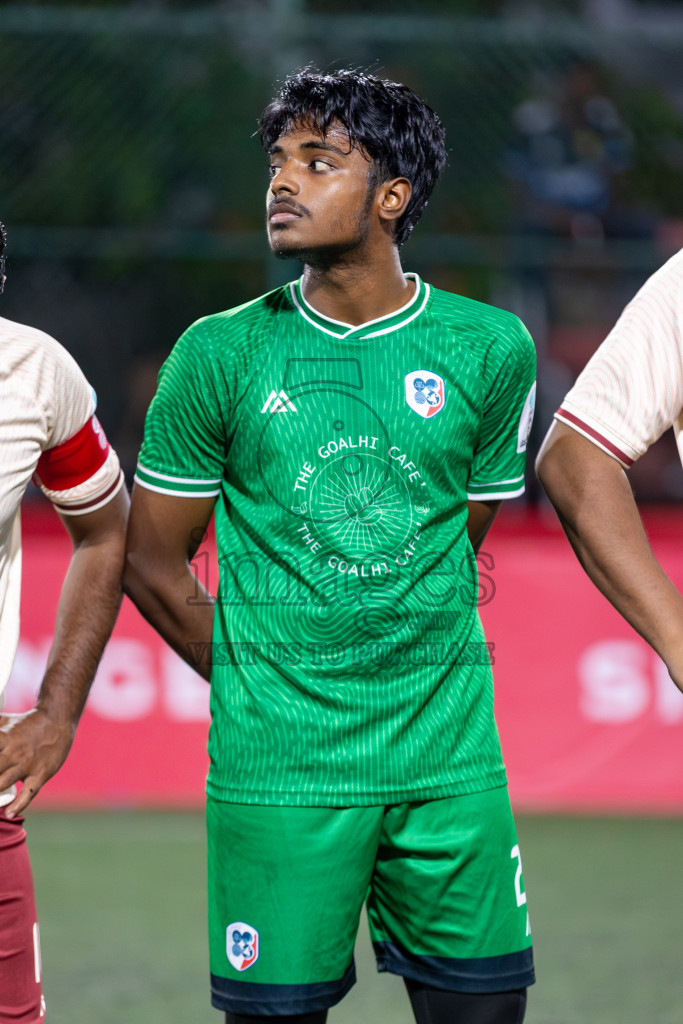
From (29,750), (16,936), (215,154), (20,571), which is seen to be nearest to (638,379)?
(20,571)

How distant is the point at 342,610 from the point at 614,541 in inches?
19.8

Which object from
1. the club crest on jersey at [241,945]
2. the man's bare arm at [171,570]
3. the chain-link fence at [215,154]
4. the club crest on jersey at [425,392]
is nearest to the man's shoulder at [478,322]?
the club crest on jersey at [425,392]

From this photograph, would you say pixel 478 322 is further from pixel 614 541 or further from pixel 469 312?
pixel 614 541

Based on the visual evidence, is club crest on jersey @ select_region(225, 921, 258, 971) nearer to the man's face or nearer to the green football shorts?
the green football shorts

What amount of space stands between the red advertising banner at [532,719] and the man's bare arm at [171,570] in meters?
3.04

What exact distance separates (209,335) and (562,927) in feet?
9.85

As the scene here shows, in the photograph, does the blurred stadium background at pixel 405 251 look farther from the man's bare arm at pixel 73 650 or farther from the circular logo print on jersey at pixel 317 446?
the circular logo print on jersey at pixel 317 446

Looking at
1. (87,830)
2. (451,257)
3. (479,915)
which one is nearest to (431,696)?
(479,915)

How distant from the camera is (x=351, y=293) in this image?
2.57 metres

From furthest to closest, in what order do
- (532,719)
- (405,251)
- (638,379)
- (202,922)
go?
(405,251)
(532,719)
(202,922)
(638,379)

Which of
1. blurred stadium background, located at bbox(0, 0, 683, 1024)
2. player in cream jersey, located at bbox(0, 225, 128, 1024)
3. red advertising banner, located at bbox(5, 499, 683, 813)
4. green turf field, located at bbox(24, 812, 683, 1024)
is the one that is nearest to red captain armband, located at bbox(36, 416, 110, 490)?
player in cream jersey, located at bbox(0, 225, 128, 1024)

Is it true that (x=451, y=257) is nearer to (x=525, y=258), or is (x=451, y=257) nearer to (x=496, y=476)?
(x=525, y=258)

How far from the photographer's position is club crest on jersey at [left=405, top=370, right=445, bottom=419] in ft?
8.23

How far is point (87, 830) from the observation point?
5.87 meters
